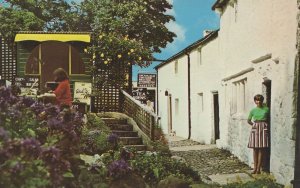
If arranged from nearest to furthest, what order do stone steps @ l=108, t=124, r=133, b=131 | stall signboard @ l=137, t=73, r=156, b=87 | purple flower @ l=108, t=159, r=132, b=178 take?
purple flower @ l=108, t=159, r=132, b=178 → stone steps @ l=108, t=124, r=133, b=131 → stall signboard @ l=137, t=73, r=156, b=87

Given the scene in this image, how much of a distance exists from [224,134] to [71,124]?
1023cm

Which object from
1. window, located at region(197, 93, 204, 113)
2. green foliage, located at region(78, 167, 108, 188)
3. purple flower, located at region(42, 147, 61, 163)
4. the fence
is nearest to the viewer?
purple flower, located at region(42, 147, 61, 163)

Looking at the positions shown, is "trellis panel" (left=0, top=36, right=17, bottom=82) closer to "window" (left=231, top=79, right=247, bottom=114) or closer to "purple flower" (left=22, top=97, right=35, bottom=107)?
"window" (left=231, top=79, right=247, bottom=114)

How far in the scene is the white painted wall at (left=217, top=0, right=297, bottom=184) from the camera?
8.08 metres

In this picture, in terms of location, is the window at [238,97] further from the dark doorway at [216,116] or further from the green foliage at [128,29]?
the dark doorway at [216,116]

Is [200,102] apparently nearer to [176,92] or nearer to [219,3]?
[176,92]

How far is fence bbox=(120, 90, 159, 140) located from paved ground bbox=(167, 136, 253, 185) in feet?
2.99

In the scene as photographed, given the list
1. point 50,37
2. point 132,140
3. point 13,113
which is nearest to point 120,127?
point 132,140

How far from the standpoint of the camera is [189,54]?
18125 millimetres

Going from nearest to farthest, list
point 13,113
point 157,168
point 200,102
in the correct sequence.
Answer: point 13,113 < point 157,168 < point 200,102

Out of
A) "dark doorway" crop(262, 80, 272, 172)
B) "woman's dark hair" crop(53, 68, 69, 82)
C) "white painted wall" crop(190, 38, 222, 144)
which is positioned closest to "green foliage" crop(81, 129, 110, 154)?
"woman's dark hair" crop(53, 68, 69, 82)

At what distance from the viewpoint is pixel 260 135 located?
927cm

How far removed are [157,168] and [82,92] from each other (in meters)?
5.12

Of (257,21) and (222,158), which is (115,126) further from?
(257,21)
